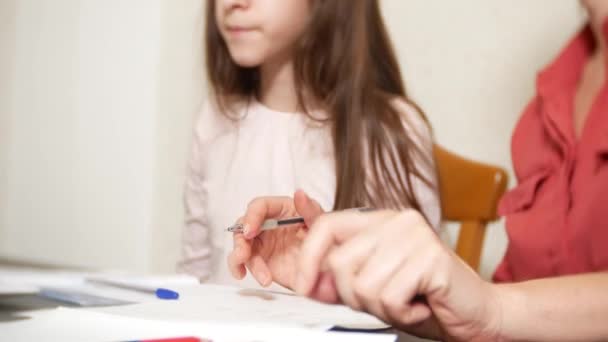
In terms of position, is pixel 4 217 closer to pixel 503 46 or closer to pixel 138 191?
pixel 138 191

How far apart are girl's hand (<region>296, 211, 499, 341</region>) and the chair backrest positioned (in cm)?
38

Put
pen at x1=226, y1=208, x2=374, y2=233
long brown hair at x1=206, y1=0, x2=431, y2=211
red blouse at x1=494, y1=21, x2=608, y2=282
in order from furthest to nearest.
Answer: long brown hair at x1=206, y1=0, x2=431, y2=211
red blouse at x1=494, y1=21, x2=608, y2=282
pen at x1=226, y1=208, x2=374, y2=233

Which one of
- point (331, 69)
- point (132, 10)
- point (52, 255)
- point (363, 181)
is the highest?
point (132, 10)

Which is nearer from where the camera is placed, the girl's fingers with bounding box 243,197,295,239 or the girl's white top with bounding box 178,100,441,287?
the girl's fingers with bounding box 243,197,295,239

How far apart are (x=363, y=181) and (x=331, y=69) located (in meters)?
0.12

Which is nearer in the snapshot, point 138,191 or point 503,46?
point 503,46

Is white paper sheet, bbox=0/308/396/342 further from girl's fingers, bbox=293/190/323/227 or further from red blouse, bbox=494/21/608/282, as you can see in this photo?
red blouse, bbox=494/21/608/282

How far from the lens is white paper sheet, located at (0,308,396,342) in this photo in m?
0.29

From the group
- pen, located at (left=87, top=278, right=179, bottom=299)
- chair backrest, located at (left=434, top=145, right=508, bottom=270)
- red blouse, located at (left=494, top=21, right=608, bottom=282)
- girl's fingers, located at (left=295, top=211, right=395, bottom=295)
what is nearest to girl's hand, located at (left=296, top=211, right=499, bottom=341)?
girl's fingers, located at (left=295, top=211, right=395, bottom=295)

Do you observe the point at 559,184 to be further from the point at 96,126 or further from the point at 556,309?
the point at 96,126

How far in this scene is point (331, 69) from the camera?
66cm

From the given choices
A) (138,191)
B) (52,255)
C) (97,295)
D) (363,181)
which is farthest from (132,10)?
(97,295)

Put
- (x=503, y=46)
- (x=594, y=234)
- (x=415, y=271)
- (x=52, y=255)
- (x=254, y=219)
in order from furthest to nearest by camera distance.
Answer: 1. (x=52, y=255)
2. (x=503, y=46)
3. (x=594, y=234)
4. (x=254, y=219)
5. (x=415, y=271)

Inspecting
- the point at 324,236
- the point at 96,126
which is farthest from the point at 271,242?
the point at 96,126
